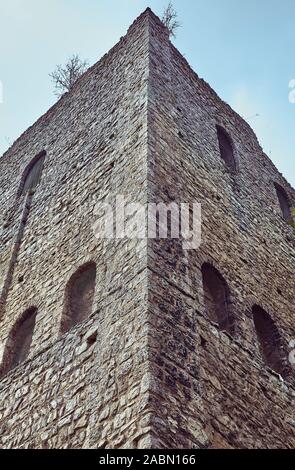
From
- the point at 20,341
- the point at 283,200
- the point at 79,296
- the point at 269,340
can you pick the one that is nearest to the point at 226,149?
the point at 283,200

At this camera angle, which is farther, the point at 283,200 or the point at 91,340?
the point at 283,200

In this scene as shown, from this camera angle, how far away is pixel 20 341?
830cm

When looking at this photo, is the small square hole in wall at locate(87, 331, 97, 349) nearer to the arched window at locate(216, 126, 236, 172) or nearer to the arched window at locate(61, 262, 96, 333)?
the arched window at locate(61, 262, 96, 333)

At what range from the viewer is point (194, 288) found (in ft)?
23.0

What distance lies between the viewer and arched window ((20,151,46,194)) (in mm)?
11688

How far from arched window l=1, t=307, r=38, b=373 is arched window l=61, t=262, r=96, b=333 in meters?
0.65

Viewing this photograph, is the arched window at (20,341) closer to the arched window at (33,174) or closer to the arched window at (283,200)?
the arched window at (33,174)

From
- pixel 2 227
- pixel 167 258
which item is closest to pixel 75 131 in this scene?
pixel 2 227

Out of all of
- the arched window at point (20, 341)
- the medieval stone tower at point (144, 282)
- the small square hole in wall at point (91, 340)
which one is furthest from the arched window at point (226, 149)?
Result: the small square hole in wall at point (91, 340)


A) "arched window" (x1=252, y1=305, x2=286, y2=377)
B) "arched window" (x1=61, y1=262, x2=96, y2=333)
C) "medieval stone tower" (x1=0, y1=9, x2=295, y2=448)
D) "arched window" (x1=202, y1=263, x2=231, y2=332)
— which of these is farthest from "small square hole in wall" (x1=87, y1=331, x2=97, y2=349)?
"arched window" (x1=252, y1=305, x2=286, y2=377)

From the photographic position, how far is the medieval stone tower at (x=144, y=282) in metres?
5.84

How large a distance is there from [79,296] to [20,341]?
3.48ft

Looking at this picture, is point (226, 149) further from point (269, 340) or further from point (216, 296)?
point (216, 296)

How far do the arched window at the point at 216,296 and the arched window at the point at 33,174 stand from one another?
445cm
